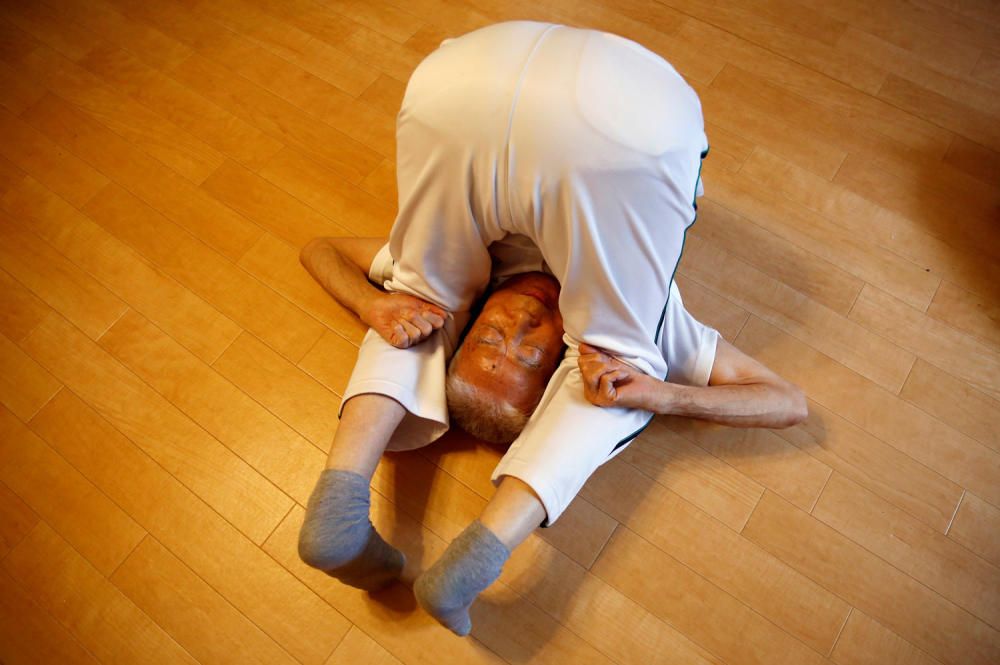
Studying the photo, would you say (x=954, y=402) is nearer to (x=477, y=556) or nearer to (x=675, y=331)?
(x=675, y=331)

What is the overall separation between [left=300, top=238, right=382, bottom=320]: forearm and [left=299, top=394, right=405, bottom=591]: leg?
25cm

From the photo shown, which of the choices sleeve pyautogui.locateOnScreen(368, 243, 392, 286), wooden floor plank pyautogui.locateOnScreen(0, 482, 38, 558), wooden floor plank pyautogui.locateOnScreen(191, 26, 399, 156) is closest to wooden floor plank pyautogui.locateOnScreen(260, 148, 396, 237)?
wooden floor plank pyautogui.locateOnScreen(191, 26, 399, 156)

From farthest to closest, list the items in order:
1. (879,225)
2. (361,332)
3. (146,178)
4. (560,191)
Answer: (146,178)
(879,225)
(361,332)
(560,191)

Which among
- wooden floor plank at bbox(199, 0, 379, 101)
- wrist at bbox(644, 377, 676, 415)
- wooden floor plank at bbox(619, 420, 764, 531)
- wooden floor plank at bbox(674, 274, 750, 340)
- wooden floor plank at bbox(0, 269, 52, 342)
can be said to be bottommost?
wooden floor plank at bbox(619, 420, 764, 531)

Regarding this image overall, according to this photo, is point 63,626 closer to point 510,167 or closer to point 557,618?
point 557,618

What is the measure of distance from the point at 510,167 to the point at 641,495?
0.73 meters

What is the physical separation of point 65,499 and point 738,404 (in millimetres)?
1414

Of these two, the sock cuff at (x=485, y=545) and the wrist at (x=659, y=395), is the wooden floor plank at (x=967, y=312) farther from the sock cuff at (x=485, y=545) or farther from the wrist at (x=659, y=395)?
the sock cuff at (x=485, y=545)

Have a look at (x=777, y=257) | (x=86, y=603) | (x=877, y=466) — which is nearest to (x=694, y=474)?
(x=877, y=466)

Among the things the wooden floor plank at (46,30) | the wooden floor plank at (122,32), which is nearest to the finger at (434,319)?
the wooden floor plank at (122,32)

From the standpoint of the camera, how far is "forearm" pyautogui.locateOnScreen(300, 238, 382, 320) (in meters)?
1.34

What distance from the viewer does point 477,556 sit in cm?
99

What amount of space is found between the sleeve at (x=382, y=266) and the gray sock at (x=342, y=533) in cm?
46

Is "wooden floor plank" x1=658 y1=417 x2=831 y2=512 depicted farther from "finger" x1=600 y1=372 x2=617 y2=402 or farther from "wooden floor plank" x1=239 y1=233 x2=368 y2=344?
"wooden floor plank" x1=239 y1=233 x2=368 y2=344
